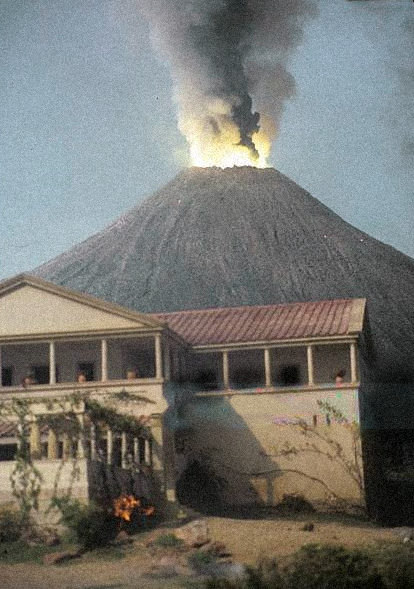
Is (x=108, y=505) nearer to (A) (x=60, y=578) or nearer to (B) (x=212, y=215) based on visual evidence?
(A) (x=60, y=578)

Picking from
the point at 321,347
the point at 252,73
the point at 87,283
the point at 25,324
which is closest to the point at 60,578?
the point at 25,324

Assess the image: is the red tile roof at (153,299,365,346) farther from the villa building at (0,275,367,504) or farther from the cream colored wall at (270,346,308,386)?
the cream colored wall at (270,346,308,386)

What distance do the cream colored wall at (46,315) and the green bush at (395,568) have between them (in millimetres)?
18174

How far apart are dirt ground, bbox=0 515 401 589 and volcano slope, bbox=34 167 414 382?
48008 mm

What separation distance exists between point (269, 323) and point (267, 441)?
4.64 metres

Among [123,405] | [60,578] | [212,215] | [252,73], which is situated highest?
[252,73]

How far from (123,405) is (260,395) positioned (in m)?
5.35

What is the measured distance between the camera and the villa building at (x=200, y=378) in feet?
125

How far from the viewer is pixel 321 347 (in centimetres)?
4166

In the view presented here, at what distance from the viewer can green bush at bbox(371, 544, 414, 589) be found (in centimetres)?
2067

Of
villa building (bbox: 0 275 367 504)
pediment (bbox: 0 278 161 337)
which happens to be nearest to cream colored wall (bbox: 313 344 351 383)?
villa building (bbox: 0 275 367 504)

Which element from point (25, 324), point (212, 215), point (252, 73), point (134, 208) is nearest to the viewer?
point (25, 324)

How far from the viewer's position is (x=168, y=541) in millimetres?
29781

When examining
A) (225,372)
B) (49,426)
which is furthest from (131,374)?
(49,426)
